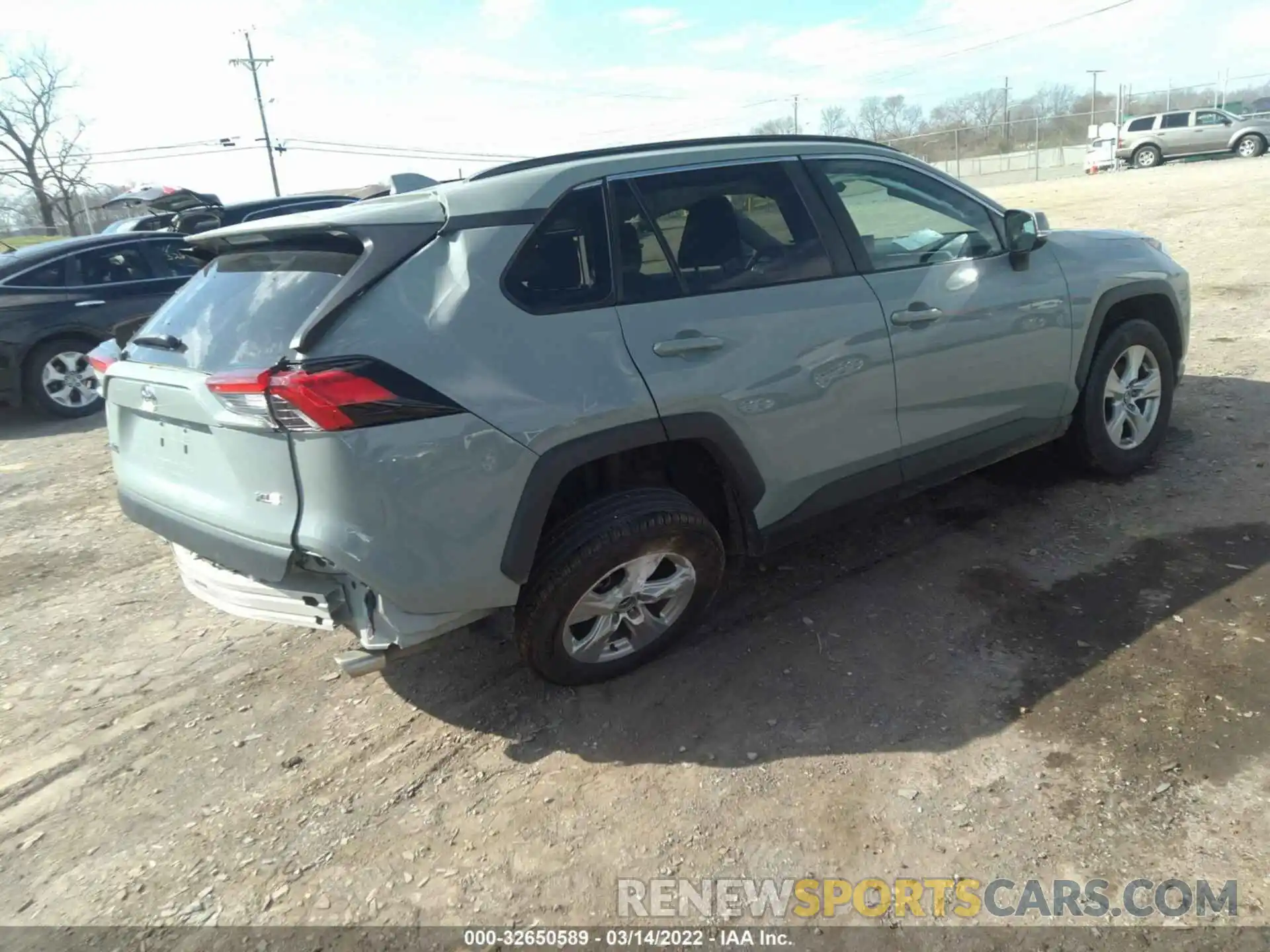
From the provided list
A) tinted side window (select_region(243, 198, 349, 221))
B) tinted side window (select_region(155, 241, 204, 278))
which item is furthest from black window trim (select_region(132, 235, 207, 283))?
tinted side window (select_region(243, 198, 349, 221))

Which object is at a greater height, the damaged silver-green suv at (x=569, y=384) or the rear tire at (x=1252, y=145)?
the rear tire at (x=1252, y=145)

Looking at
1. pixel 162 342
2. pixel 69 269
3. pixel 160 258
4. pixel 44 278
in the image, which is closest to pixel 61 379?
pixel 44 278

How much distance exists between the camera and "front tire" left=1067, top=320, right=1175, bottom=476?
4414 mm

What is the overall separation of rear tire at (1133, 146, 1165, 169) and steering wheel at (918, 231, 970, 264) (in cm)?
3126

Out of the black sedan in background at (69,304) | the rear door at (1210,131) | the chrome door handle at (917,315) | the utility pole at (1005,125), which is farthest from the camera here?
the utility pole at (1005,125)

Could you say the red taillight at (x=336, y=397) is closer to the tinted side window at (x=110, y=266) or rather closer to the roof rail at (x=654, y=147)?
the roof rail at (x=654, y=147)

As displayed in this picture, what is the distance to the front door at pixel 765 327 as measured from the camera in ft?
9.84

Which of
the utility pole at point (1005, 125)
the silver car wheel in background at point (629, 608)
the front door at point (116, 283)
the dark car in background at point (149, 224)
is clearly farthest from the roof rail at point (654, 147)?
the utility pole at point (1005, 125)

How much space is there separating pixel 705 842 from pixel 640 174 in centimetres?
228

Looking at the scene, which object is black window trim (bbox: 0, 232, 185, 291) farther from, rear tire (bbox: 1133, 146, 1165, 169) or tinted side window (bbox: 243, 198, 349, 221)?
rear tire (bbox: 1133, 146, 1165, 169)

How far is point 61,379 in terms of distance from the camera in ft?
27.2

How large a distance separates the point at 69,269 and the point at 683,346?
26.1 feet

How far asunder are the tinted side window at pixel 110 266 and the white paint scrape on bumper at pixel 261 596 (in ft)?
22.5

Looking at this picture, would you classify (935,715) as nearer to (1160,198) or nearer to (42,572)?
(42,572)
